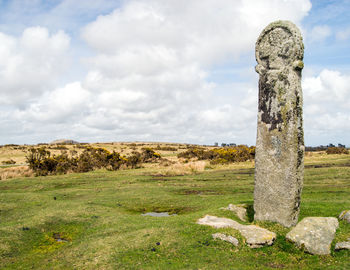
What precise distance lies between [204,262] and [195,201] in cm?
1020

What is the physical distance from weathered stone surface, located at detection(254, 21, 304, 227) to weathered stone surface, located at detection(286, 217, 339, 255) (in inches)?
55.2

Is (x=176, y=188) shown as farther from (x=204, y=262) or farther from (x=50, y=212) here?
(x=204, y=262)

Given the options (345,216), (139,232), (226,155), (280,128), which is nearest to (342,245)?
(345,216)

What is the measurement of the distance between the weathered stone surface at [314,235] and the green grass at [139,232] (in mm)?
244

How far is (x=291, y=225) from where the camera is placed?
12.0 meters

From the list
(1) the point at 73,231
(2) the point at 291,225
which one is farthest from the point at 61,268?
(2) the point at 291,225

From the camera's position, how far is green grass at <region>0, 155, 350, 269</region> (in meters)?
9.55

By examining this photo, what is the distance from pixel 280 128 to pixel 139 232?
7175mm

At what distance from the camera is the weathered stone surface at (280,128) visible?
1184cm

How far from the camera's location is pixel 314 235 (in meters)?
10.1

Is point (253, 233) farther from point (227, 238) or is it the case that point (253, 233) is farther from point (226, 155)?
point (226, 155)

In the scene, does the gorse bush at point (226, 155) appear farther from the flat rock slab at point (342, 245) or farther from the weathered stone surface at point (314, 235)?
the flat rock slab at point (342, 245)

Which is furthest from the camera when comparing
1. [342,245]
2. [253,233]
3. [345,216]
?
[345,216]

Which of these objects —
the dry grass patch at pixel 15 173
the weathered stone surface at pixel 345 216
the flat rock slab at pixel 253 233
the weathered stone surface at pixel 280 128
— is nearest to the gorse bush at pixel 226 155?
the dry grass patch at pixel 15 173
